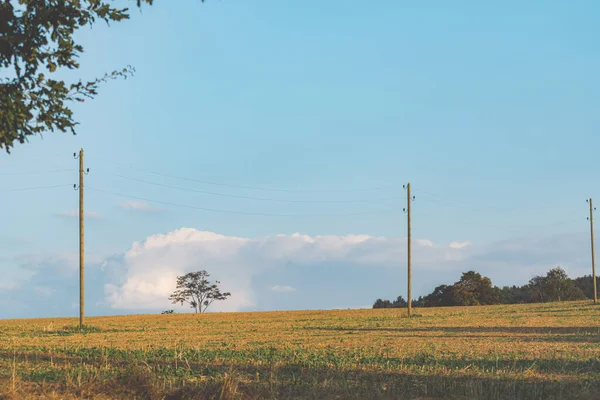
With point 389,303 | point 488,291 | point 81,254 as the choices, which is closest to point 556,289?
point 488,291

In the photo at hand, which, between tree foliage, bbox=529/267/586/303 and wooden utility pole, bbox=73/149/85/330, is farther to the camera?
tree foliage, bbox=529/267/586/303

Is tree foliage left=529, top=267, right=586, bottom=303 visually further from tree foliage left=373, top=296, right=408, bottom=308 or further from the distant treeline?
tree foliage left=373, top=296, right=408, bottom=308

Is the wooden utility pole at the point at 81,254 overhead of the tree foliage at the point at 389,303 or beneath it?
overhead

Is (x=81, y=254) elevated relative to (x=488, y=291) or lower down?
elevated

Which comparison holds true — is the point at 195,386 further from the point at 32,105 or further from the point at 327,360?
the point at 32,105

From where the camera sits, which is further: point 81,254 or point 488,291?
point 488,291

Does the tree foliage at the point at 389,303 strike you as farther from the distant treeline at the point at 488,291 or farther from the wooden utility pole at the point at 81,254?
the wooden utility pole at the point at 81,254

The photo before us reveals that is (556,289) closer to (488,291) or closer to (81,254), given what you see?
(488,291)

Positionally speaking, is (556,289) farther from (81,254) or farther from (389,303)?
(81,254)

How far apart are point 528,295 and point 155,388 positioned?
10683cm

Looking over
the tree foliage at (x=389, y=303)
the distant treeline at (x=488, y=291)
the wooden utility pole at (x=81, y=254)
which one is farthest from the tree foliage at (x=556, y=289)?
the wooden utility pole at (x=81, y=254)

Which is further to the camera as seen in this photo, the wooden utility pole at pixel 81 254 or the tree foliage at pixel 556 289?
the tree foliage at pixel 556 289

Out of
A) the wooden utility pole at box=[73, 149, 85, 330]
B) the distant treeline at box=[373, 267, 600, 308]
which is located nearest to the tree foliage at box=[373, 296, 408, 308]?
the distant treeline at box=[373, 267, 600, 308]

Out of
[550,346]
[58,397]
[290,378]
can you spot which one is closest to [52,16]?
[58,397]
